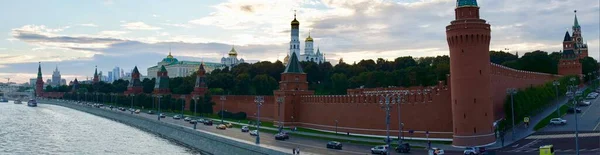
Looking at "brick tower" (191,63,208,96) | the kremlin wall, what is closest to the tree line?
"brick tower" (191,63,208,96)

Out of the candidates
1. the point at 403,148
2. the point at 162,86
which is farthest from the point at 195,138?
the point at 162,86

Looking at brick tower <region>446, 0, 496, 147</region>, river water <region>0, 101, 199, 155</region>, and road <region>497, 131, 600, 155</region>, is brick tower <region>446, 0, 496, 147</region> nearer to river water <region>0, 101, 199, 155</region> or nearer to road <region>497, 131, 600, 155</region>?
road <region>497, 131, 600, 155</region>

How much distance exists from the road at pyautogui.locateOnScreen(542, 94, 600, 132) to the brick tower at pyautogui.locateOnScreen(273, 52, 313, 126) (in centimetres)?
2737

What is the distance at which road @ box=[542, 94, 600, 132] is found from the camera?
152ft

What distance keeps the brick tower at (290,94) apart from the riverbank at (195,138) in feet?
38.2

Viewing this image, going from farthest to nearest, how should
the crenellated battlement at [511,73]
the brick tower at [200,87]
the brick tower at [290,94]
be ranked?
the brick tower at [200,87]
the brick tower at [290,94]
the crenellated battlement at [511,73]

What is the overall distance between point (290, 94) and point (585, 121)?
3034 centimetres

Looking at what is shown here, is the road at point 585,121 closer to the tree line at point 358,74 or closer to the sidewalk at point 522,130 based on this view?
the sidewalk at point 522,130

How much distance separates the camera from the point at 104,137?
63.1 metres

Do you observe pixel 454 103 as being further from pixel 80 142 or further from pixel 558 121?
pixel 80 142

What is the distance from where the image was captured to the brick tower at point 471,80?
135 feet

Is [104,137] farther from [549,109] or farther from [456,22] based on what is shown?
[549,109]

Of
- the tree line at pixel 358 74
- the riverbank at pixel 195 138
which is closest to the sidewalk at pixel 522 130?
the riverbank at pixel 195 138

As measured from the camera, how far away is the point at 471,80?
136 feet
